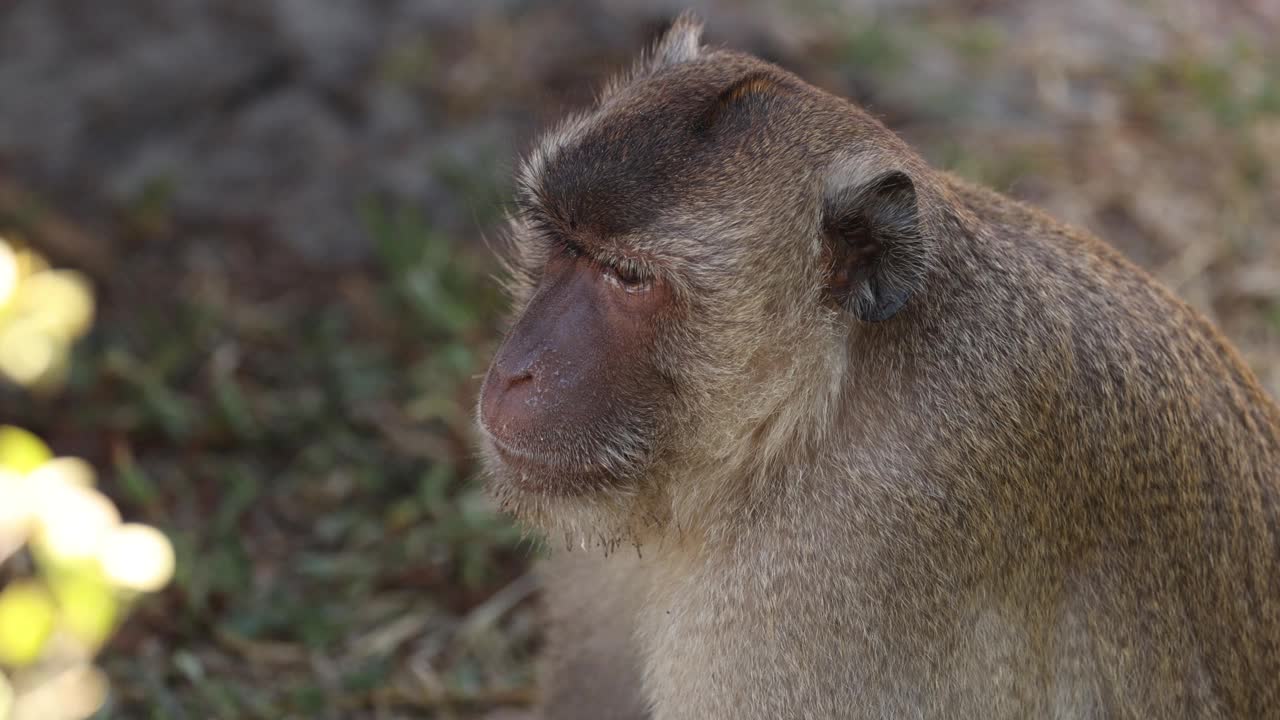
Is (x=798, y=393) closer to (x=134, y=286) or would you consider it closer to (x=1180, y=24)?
(x=134, y=286)

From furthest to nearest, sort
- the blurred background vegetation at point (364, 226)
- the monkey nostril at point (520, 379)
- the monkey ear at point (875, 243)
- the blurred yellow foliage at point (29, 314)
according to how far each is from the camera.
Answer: the blurred background vegetation at point (364, 226)
the blurred yellow foliage at point (29, 314)
the monkey nostril at point (520, 379)
the monkey ear at point (875, 243)

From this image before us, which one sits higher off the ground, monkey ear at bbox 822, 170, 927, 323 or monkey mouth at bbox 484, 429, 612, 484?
monkey ear at bbox 822, 170, 927, 323

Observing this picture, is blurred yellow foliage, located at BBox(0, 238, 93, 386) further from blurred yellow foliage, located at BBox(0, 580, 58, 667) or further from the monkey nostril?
the monkey nostril

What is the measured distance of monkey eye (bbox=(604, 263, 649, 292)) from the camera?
3.20 metres

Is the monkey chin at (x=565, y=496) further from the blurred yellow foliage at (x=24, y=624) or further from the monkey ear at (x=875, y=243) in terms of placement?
the blurred yellow foliage at (x=24, y=624)

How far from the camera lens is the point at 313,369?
588 cm

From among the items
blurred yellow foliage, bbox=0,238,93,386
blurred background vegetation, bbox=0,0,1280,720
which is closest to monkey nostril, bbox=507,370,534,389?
blurred yellow foliage, bbox=0,238,93,386

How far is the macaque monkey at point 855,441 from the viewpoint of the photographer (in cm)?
307

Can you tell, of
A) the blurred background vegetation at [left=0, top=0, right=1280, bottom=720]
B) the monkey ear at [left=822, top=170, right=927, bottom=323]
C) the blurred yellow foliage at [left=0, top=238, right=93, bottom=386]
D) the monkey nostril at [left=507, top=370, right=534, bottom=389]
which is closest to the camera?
the monkey ear at [left=822, top=170, right=927, bottom=323]

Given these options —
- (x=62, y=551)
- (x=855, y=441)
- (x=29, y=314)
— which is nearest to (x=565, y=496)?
(x=855, y=441)

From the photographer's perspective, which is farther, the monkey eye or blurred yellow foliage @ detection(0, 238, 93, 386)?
blurred yellow foliage @ detection(0, 238, 93, 386)

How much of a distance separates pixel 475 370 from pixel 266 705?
5.38 feet

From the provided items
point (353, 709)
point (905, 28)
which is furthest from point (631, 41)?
point (353, 709)

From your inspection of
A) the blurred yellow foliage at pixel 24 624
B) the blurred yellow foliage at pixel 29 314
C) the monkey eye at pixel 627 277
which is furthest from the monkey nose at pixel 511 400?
the blurred yellow foliage at pixel 29 314
